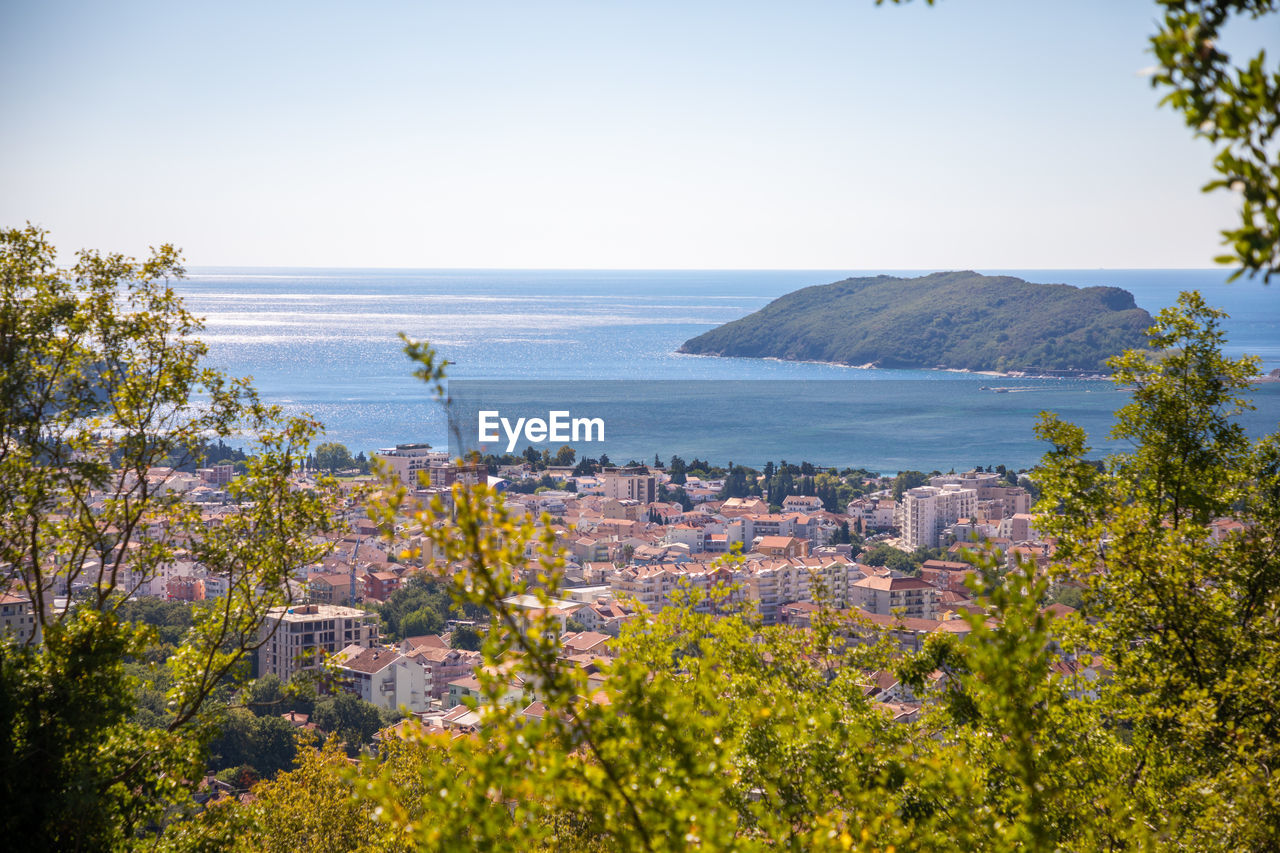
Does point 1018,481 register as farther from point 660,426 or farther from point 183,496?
point 183,496

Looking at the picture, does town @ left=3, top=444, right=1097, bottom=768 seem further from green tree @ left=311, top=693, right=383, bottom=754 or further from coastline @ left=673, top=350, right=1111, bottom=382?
coastline @ left=673, top=350, right=1111, bottom=382

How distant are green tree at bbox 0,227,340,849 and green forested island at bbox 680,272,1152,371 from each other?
2133 inches

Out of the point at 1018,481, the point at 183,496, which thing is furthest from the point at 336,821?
the point at 1018,481

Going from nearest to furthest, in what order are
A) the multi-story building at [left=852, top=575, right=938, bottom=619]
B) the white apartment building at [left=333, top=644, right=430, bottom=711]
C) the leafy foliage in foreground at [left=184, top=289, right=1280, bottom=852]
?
the leafy foliage in foreground at [left=184, top=289, right=1280, bottom=852] < the white apartment building at [left=333, top=644, right=430, bottom=711] < the multi-story building at [left=852, top=575, right=938, bottom=619]

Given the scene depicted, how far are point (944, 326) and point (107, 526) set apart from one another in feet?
227

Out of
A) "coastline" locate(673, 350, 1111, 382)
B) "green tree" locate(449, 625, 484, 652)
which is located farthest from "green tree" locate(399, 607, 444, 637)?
"coastline" locate(673, 350, 1111, 382)

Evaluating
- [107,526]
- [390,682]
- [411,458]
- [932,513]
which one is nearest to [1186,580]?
[107,526]

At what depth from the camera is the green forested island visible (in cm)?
5838

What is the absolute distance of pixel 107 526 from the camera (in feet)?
13.0

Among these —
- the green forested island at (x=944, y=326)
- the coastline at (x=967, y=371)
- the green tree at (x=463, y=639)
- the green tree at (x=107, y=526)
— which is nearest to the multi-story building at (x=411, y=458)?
the green tree at (x=463, y=639)

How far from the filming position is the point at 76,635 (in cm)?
354

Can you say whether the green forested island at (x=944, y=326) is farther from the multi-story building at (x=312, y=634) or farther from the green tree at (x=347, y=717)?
the green tree at (x=347, y=717)

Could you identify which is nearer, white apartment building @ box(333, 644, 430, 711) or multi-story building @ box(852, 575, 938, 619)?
white apartment building @ box(333, 644, 430, 711)

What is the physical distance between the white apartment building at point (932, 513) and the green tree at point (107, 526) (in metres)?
26.1
